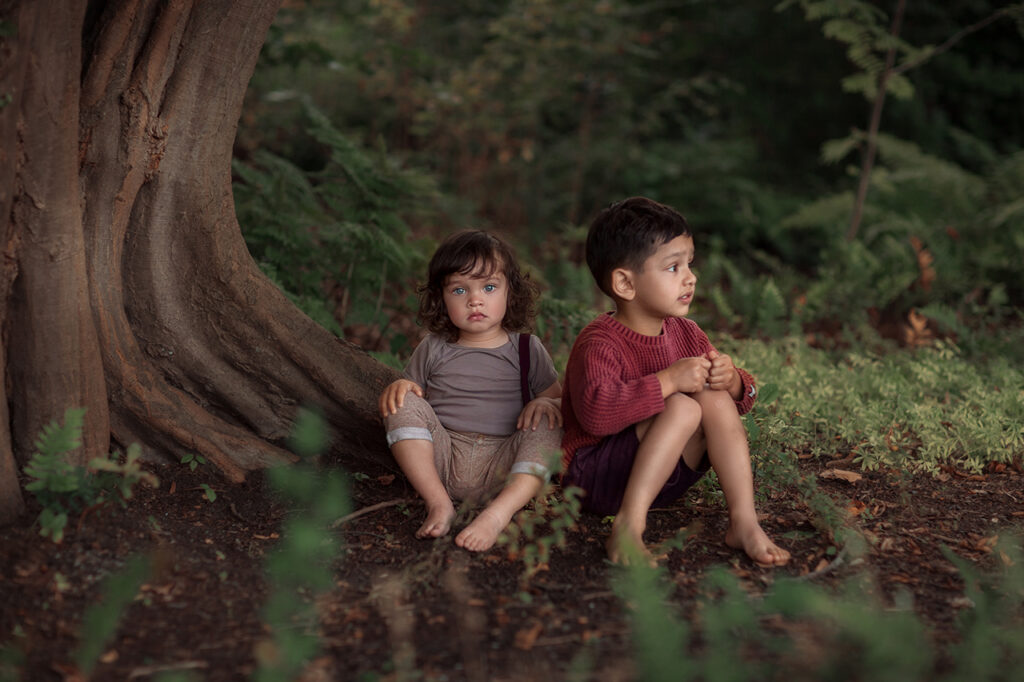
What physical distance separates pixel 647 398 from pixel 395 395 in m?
0.95

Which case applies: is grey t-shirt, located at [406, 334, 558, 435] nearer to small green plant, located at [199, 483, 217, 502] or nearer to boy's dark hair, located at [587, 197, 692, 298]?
boy's dark hair, located at [587, 197, 692, 298]

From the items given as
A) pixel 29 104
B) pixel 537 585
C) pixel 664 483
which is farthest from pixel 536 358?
pixel 29 104

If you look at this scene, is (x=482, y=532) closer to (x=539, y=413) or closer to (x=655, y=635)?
(x=539, y=413)

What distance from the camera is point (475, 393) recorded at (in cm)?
353

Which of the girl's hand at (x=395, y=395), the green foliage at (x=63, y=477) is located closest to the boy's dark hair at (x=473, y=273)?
the girl's hand at (x=395, y=395)

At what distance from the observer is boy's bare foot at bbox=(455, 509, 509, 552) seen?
9.78 feet

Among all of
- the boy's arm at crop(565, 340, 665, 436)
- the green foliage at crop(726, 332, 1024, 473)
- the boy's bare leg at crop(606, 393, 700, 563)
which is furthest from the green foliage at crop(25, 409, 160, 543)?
the green foliage at crop(726, 332, 1024, 473)

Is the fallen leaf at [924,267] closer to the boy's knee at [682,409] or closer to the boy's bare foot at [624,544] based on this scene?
the boy's knee at [682,409]

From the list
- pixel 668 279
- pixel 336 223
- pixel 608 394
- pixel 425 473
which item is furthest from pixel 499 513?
pixel 336 223

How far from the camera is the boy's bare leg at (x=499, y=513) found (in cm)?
299

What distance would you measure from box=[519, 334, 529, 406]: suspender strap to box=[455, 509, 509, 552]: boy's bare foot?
586mm

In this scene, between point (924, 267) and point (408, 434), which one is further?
point (924, 267)

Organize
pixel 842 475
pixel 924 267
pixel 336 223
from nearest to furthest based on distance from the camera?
pixel 842 475 < pixel 336 223 < pixel 924 267

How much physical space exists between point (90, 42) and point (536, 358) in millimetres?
1992
